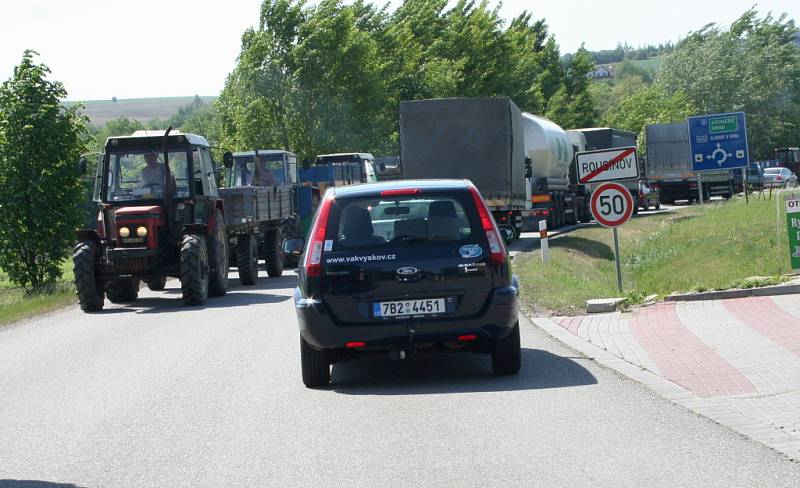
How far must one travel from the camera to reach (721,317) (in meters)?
13.1

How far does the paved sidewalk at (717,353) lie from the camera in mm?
8008

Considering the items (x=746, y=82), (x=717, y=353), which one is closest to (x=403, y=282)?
(x=717, y=353)

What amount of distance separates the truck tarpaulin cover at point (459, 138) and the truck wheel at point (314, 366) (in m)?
19.3

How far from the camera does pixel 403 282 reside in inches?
380

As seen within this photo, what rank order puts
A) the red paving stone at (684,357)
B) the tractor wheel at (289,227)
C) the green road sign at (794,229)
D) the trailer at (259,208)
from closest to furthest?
the red paving stone at (684,357) < the green road sign at (794,229) < the trailer at (259,208) < the tractor wheel at (289,227)

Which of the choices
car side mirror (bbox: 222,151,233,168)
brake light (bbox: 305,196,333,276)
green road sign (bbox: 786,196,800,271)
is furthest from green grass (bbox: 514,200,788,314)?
brake light (bbox: 305,196,333,276)

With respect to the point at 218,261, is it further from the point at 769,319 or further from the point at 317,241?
the point at 317,241

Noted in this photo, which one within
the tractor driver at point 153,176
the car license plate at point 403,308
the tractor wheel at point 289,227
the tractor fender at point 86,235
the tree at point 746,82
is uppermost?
the tree at point 746,82

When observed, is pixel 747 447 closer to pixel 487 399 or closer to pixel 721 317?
pixel 487 399

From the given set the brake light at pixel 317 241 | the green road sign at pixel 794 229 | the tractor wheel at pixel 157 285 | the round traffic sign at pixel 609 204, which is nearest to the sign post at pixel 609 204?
the round traffic sign at pixel 609 204

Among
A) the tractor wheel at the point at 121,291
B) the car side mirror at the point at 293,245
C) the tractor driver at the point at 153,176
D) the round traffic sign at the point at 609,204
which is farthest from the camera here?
the tractor wheel at the point at 121,291

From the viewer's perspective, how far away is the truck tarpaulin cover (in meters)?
29.2

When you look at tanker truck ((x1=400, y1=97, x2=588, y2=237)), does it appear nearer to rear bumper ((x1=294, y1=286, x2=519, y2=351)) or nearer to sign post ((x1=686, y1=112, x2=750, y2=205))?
sign post ((x1=686, y1=112, x2=750, y2=205))

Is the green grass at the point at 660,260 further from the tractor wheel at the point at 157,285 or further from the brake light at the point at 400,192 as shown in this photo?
the tractor wheel at the point at 157,285
